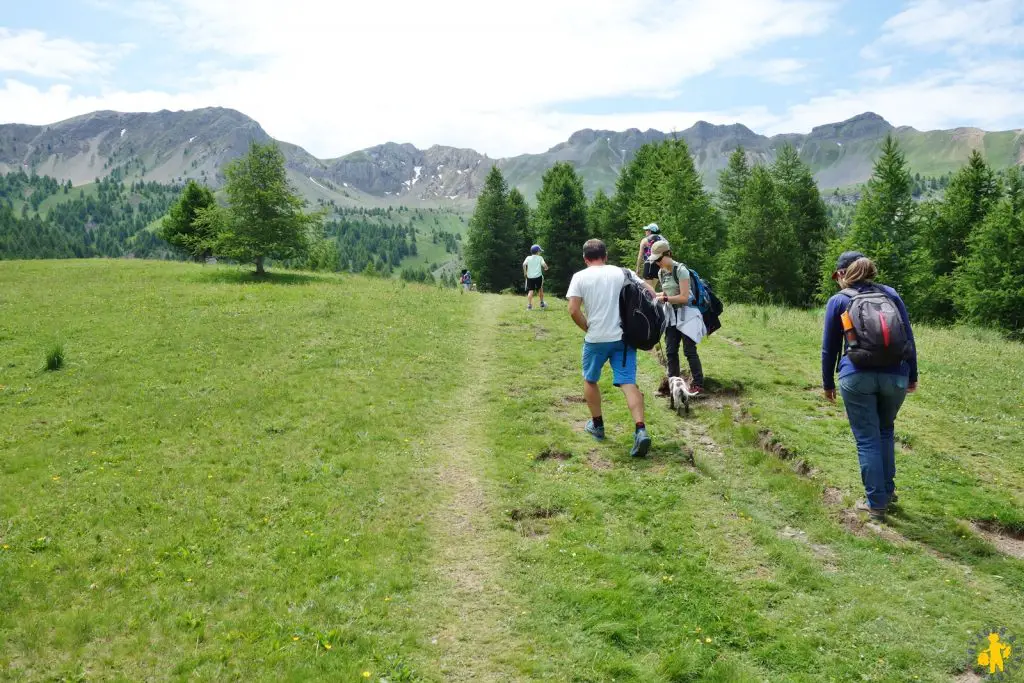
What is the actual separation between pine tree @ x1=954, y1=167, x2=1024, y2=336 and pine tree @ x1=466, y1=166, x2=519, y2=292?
42895 mm

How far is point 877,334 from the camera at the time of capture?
8.08 metres

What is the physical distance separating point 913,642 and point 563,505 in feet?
14.8

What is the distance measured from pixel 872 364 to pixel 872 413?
0.75 m

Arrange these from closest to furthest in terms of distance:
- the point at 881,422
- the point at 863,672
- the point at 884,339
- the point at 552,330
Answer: the point at 863,672, the point at 884,339, the point at 881,422, the point at 552,330

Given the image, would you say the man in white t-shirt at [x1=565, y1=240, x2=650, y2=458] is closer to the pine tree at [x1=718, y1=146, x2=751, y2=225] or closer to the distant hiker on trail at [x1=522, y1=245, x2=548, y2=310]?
the distant hiker on trail at [x1=522, y1=245, x2=548, y2=310]

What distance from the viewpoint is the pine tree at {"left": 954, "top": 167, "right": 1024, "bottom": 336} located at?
37.2 meters

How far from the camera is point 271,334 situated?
70.6 feet

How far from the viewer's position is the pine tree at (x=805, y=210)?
191ft

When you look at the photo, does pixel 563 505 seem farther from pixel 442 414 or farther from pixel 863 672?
pixel 442 414

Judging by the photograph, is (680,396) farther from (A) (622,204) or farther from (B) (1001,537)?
(A) (622,204)

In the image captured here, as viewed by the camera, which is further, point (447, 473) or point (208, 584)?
point (447, 473)

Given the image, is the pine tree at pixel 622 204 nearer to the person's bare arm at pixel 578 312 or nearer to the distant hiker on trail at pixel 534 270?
the distant hiker on trail at pixel 534 270

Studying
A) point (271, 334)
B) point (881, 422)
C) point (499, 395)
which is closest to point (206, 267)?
point (271, 334)

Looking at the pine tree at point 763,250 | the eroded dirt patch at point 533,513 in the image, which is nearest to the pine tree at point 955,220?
the pine tree at point 763,250
